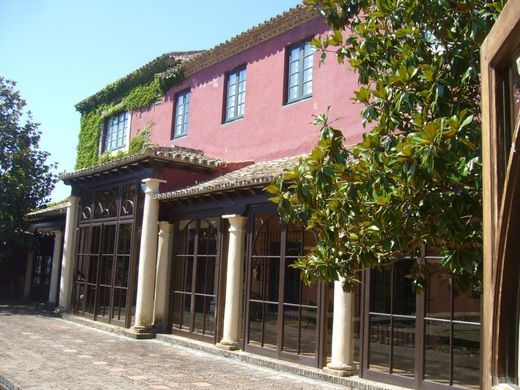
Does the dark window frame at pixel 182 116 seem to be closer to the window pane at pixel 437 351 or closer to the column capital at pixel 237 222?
the column capital at pixel 237 222

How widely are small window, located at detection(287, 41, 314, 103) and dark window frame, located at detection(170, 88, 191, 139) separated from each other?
14.6 ft

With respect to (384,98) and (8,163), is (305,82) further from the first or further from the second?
(8,163)

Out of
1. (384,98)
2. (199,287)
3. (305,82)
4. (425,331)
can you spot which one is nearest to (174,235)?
(199,287)

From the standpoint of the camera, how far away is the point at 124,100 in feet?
63.8

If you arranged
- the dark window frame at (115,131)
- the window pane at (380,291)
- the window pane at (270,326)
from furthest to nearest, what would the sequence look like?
the dark window frame at (115,131) → the window pane at (270,326) → the window pane at (380,291)

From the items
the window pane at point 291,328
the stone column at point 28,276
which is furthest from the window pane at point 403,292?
the stone column at point 28,276

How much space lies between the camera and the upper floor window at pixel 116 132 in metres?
19.4

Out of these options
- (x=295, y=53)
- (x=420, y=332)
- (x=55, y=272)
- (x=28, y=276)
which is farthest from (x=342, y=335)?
(x=28, y=276)

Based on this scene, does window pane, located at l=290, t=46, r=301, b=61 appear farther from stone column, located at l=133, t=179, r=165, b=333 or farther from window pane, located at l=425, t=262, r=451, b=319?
window pane, located at l=425, t=262, r=451, b=319

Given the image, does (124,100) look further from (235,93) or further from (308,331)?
(308,331)

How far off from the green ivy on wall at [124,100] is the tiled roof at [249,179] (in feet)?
17.9

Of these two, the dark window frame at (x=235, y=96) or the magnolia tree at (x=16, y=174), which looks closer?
the dark window frame at (x=235, y=96)

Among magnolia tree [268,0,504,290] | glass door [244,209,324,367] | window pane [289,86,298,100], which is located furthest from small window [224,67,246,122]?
magnolia tree [268,0,504,290]

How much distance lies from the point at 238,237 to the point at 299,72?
14.5 feet
